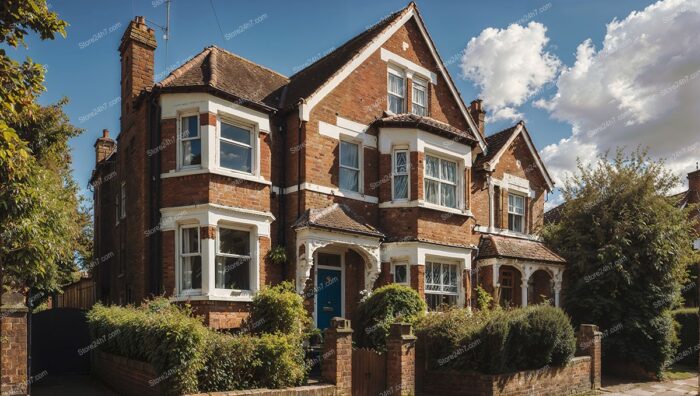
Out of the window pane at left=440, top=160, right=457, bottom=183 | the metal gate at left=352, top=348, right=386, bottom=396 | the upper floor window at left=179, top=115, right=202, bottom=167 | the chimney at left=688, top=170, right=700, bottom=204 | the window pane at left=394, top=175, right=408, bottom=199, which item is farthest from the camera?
the chimney at left=688, top=170, right=700, bottom=204

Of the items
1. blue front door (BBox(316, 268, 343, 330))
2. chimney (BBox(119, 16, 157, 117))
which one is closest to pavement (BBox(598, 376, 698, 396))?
blue front door (BBox(316, 268, 343, 330))

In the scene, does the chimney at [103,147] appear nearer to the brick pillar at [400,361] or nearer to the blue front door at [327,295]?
the blue front door at [327,295]

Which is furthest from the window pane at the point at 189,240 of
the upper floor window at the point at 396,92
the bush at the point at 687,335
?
the bush at the point at 687,335

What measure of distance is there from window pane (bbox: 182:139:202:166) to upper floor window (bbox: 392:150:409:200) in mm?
6089

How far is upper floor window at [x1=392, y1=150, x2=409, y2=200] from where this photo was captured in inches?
728

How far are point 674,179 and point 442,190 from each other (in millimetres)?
9097

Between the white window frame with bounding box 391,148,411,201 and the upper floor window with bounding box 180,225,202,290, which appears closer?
the upper floor window with bounding box 180,225,202,290

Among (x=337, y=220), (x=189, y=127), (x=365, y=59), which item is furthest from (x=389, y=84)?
(x=189, y=127)

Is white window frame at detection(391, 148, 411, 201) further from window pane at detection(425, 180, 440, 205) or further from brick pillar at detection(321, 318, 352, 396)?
brick pillar at detection(321, 318, 352, 396)

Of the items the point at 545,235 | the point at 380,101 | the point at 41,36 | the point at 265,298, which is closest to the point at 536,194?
the point at 545,235

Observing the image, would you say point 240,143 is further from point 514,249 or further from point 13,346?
point 514,249

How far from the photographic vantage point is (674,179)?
2158cm

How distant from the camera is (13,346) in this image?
33.1ft

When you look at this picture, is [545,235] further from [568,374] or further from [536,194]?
[568,374]
